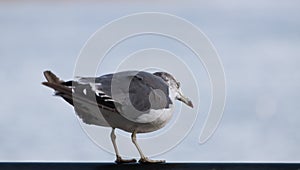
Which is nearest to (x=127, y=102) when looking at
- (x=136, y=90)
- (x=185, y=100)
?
A: (x=136, y=90)

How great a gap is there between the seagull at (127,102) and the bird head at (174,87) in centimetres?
4

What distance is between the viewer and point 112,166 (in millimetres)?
3867

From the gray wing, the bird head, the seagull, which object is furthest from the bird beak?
the gray wing

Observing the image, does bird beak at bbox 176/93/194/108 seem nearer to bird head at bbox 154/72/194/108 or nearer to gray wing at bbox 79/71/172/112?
bird head at bbox 154/72/194/108

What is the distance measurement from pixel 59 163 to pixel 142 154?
2.80m

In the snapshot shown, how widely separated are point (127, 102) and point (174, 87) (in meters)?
1.02

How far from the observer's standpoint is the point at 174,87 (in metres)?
6.57

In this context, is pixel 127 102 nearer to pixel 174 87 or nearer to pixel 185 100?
pixel 174 87

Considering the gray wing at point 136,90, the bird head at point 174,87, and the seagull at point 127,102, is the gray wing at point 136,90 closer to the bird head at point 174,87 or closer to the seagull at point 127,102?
the seagull at point 127,102

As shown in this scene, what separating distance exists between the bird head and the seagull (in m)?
0.04

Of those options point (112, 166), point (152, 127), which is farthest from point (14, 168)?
point (152, 127)

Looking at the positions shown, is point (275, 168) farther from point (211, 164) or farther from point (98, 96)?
point (98, 96)

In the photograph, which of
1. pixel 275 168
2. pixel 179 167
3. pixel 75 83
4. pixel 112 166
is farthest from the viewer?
pixel 75 83

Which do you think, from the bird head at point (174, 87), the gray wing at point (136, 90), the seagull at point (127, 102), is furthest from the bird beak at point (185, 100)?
the gray wing at point (136, 90)
